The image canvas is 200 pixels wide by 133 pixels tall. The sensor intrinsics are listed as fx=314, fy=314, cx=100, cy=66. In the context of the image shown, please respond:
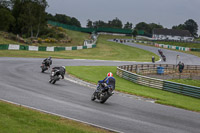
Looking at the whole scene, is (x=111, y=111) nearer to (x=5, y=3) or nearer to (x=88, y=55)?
(x=88, y=55)

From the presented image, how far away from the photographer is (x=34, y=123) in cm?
1052

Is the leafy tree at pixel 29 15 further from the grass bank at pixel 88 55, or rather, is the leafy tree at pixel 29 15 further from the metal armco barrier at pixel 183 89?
the metal armco barrier at pixel 183 89

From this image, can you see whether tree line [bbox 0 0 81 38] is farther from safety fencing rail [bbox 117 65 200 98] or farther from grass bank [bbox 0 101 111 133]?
grass bank [bbox 0 101 111 133]

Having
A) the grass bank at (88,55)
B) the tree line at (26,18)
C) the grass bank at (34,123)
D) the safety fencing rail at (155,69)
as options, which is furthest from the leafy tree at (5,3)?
the grass bank at (34,123)

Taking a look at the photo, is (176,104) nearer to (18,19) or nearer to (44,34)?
(18,19)

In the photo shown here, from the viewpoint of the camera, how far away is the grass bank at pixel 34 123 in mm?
9695

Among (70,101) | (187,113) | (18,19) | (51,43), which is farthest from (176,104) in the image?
(18,19)

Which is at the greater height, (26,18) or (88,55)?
(26,18)

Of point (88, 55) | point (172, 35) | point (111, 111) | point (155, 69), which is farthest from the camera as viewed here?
point (172, 35)

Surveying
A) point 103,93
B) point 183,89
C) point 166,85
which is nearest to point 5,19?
point 166,85

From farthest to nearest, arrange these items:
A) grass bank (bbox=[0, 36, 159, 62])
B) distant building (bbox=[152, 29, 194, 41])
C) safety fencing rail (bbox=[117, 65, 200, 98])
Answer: distant building (bbox=[152, 29, 194, 41])
grass bank (bbox=[0, 36, 159, 62])
safety fencing rail (bbox=[117, 65, 200, 98])

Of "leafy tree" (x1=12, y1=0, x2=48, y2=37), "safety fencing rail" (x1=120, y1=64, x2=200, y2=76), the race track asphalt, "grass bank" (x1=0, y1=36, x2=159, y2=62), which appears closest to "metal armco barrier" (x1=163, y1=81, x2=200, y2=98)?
the race track asphalt

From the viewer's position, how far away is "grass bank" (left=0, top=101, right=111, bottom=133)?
9.70 m

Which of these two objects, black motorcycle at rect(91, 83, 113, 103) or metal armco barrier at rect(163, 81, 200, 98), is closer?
black motorcycle at rect(91, 83, 113, 103)
